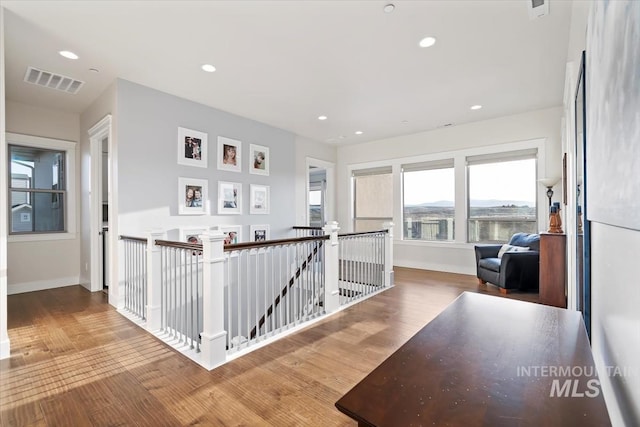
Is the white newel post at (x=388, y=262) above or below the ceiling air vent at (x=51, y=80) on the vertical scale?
below

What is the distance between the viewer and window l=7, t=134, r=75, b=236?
173 inches

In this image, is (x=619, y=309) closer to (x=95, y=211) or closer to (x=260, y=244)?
(x=260, y=244)

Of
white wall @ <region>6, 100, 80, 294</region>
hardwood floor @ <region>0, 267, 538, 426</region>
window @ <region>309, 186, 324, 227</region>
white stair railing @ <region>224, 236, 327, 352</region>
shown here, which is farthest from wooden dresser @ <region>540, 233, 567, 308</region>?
white wall @ <region>6, 100, 80, 294</region>

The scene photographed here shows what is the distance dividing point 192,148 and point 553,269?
499 centimetres

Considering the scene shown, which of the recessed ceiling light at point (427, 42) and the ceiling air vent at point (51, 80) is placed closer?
the recessed ceiling light at point (427, 42)

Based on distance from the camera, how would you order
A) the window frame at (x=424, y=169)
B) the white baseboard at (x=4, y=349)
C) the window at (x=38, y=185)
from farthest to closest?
the window frame at (x=424, y=169)
the window at (x=38, y=185)
the white baseboard at (x=4, y=349)

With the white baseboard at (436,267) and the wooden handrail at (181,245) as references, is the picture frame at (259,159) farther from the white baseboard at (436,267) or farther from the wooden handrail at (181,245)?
the white baseboard at (436,267)

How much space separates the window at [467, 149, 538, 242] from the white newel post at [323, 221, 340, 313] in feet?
10.9

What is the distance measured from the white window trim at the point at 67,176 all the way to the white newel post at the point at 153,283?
110 inches

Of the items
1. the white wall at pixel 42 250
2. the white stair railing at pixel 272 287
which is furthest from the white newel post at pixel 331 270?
the white wall at pixel 42 250

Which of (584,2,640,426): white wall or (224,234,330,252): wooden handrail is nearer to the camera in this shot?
(584,2,640,426): white wall

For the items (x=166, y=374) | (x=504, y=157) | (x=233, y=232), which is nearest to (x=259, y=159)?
(x=233, y=232)

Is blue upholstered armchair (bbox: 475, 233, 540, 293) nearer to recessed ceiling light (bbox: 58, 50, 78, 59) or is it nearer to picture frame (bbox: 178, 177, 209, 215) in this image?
picture frame (bbox: 178, 177, 209, 215)

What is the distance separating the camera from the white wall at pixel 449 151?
4758 mm
